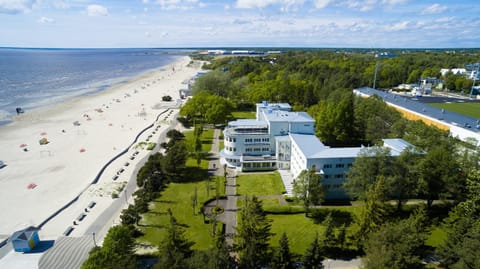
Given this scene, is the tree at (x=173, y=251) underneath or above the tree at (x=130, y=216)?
above

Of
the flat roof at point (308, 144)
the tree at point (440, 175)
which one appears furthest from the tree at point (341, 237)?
the tree at point (440, 175)

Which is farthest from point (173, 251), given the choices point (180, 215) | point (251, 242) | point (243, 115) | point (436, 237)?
point (243, 115)

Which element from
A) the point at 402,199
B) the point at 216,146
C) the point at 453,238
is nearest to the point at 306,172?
the point at 402,199

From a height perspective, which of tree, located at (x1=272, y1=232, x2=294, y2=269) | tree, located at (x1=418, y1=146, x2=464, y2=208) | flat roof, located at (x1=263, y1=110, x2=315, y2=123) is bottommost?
tree, located at (x1=272, y1=232, x2=294, y2=269)

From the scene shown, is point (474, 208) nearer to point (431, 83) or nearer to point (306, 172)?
point (306, 172)

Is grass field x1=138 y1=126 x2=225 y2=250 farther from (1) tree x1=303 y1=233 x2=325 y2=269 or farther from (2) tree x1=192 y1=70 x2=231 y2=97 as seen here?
(2) tree x1=192 y1=70 x2=231 y2=97

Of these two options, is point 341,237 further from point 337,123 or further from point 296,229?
point 337,123

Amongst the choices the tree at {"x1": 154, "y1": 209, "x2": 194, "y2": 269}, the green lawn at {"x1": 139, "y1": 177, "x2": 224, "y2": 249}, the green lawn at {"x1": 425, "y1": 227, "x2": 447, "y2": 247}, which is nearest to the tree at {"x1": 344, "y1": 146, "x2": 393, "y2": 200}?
the green lawn at {"x1": 425, "y1": 227, "x2": 447, "y2": 247}

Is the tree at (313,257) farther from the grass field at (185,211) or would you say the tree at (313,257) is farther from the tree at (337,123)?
the tree at (337,123)
